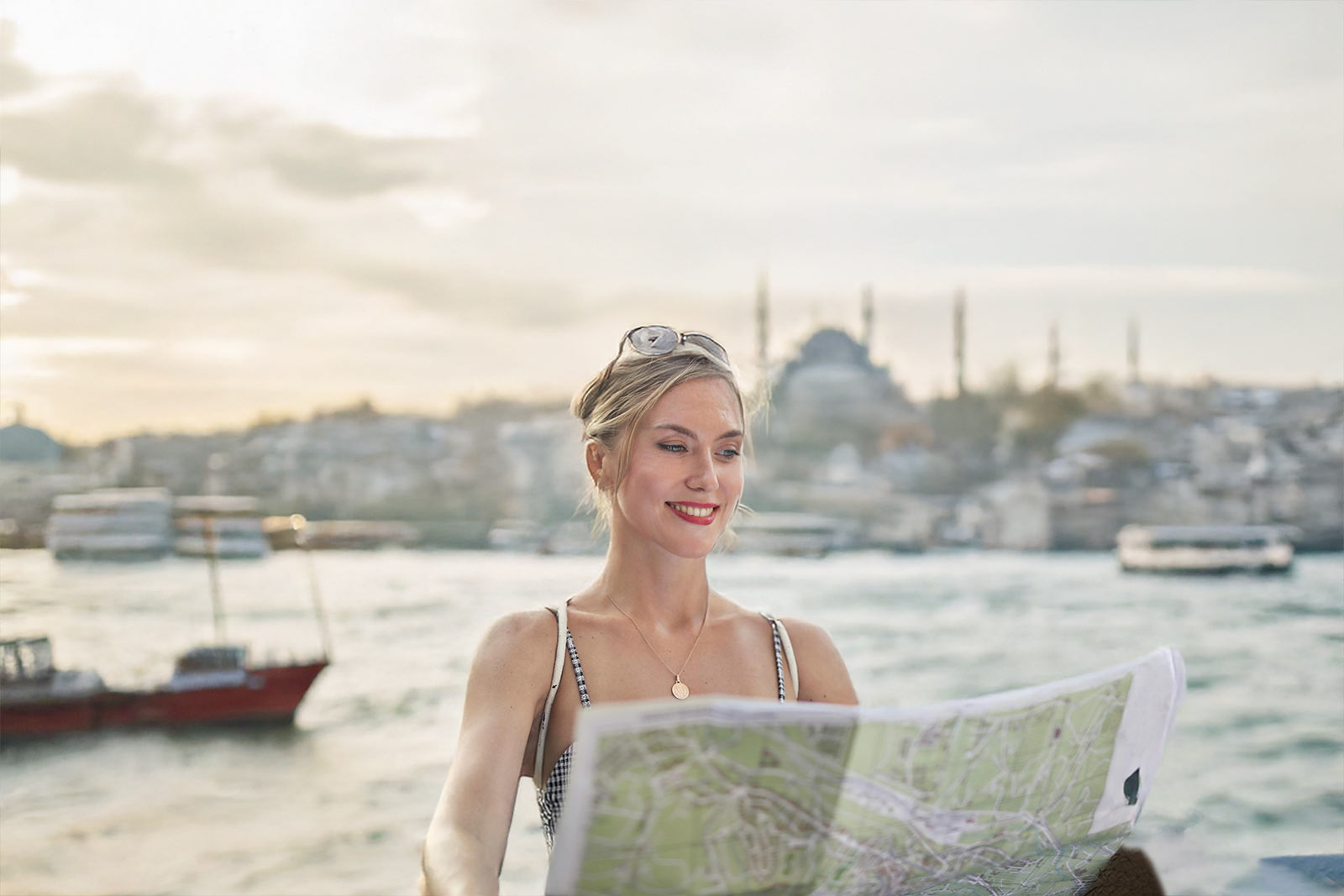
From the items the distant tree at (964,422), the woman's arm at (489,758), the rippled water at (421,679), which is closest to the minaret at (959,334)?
the distant tree at (964,422)

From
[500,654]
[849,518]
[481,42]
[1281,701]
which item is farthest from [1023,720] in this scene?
[849,518]

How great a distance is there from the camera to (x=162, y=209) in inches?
655

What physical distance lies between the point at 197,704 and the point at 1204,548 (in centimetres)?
1965

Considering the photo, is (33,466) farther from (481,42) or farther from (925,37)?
(925,37)

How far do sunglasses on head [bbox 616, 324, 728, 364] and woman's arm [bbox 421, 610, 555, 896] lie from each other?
0.32 meters

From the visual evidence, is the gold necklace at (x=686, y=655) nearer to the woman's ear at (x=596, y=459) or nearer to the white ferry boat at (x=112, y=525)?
the woman's ear at (x=596, y=459)

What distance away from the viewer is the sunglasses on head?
1368 millimetres

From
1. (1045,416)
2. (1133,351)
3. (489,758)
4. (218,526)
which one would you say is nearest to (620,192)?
(218,526)

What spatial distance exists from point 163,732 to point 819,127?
1362cm

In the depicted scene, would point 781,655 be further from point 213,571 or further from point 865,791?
point 213,571

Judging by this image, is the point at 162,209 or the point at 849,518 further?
the point at 849,518

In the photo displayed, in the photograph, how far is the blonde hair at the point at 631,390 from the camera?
1330mm

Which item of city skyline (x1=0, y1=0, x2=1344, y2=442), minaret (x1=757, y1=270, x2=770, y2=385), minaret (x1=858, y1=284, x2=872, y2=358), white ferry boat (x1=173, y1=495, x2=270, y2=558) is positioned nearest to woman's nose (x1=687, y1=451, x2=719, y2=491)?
city skyline (x1=0, y1=0, x2=1344, y2=442)

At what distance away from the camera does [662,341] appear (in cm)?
137
